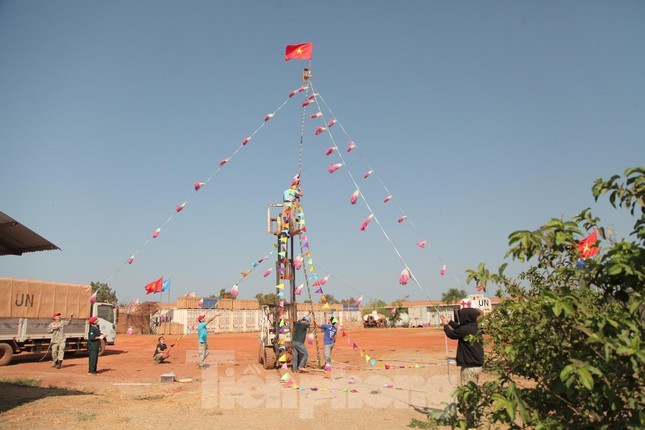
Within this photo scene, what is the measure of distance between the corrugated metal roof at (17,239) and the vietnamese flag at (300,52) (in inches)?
303

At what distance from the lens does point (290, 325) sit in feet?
50.7

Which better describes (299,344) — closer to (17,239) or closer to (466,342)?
(466,342)

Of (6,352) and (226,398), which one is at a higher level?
(6,352)

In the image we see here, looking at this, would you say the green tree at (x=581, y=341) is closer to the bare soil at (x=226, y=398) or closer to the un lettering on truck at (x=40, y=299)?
the bare soil at (x=226, y=398)

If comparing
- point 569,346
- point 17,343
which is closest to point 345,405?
point 569,346

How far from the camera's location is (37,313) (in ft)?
62.4

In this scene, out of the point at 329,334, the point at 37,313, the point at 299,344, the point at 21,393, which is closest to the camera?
the point at 21,393

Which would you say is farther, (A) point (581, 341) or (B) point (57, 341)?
(B) point (57, 341)

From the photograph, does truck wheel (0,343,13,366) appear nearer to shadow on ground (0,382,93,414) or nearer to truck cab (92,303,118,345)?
truck cab (92,303,118,345)

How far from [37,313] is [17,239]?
12586mm

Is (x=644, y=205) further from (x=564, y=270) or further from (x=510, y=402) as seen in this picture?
(x=510, y=402)

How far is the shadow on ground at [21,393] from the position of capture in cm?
951

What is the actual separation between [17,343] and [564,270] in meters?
21.1

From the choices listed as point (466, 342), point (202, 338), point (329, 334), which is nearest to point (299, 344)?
point (329, 334)
